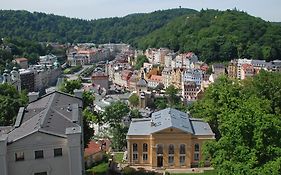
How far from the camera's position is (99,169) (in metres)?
28.1

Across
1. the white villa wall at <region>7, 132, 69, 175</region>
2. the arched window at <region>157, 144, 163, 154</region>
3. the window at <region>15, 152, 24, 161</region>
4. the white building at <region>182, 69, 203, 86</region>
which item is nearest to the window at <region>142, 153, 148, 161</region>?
the arched window at <region>157, 144, 163, 154</region>

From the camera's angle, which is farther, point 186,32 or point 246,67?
point 186,32

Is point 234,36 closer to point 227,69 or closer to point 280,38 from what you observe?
point 280,38

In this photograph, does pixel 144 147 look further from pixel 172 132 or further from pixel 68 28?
pixel 68 28

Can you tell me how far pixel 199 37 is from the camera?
113312mm

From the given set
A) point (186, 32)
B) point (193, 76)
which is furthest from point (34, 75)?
point (186, 32)

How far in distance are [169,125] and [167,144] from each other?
145cm

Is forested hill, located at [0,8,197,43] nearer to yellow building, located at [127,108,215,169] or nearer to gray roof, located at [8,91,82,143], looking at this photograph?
yellow building, located at [127,108,215,169]

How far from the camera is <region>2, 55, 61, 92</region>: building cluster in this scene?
232ft

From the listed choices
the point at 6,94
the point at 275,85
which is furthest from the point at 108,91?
the point at 275,85

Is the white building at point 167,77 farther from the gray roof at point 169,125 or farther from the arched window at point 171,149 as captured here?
the arched window at point 171,149

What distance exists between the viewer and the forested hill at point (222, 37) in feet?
332

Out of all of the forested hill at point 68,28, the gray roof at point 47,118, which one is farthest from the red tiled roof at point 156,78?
the forested hill at point 68,28

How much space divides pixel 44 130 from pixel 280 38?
10058 cm
